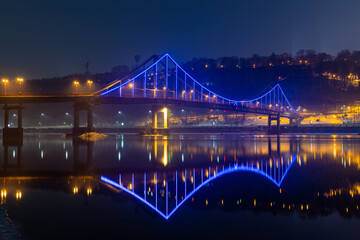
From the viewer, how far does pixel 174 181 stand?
13391mm

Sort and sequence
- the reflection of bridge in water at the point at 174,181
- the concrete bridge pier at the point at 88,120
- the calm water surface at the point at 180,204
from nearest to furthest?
1. the calm water surface at the point at 180,204
2. the reflection of bridge in water at the point at 174,181
3. the concrete bridge pier at the point at 88,120

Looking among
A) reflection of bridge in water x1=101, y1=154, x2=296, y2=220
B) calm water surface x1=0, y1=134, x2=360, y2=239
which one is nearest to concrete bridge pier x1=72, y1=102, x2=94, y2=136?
reflection of bridge in water x1=101, y1=154, x2=296, y2=220

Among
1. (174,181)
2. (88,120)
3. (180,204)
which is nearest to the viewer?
(180,204)

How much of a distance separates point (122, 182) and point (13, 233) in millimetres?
6243

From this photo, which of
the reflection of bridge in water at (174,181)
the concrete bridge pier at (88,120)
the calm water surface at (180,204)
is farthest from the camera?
the concrete bridge pier at (88,120)

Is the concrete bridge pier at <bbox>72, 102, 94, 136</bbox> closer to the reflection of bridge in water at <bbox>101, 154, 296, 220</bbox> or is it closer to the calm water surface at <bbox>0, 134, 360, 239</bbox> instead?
the reflection of bridge in water at <bbox>101, 154, 296, 220</bbox>

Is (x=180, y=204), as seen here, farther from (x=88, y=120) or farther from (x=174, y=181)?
(x=88, y=120)

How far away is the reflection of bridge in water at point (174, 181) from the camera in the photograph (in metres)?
10.0

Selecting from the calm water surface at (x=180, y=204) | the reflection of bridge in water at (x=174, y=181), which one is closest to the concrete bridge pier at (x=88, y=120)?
the reflection of bridge in water at (x=174, y=181)

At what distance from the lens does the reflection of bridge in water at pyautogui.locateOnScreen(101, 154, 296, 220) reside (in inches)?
395

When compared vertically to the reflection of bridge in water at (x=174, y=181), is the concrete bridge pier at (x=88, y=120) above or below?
above

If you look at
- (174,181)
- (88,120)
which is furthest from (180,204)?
(88,120)

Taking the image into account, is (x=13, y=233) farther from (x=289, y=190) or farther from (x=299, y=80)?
(x=299, y=80)

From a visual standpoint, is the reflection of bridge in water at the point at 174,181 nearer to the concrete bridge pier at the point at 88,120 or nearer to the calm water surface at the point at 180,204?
the calm water surface at the point at 180,204
